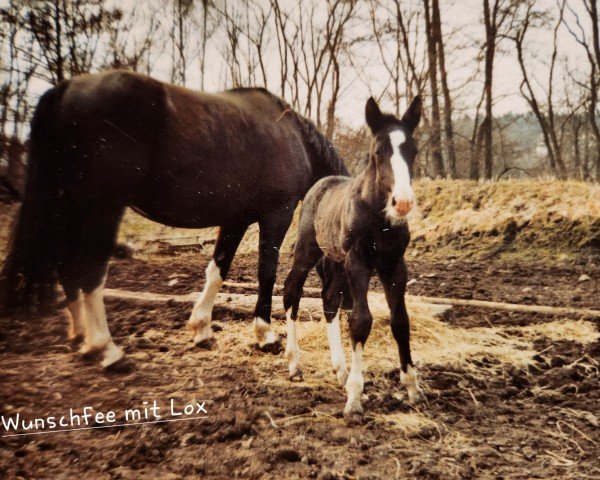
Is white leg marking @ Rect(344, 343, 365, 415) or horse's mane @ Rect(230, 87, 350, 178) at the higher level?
horse's mane @ Rect(230, 87, 350, 178)

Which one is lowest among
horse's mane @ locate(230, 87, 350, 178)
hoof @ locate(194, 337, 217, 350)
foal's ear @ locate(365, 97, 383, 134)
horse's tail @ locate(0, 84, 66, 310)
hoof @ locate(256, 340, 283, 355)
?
hoof @ locate(256, 340, 283, 355)

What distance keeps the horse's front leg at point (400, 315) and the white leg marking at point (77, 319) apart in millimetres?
1881

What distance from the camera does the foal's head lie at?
214 centimetres

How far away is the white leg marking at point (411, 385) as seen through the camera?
272 centimetres

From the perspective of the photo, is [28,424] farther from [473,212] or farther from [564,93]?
[564,93]

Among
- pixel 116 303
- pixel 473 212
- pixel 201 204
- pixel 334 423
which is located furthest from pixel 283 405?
pixel 473 212

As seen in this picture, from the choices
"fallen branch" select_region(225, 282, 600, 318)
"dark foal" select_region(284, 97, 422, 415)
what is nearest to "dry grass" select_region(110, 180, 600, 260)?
"fallen branch" select_region(225, 282, 600, 318)

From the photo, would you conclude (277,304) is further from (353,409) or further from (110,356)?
(110,356)

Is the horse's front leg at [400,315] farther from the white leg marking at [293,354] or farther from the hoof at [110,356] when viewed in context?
the hoof at [110,356]

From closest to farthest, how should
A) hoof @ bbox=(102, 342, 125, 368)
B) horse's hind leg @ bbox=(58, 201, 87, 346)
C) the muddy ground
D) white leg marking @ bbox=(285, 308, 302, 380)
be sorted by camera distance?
the muddy ground < horse's hind leg @ bbox=(58, 201, 87, 346) < hoof @ bbox=(102, 342, 125, 368) < white leg marking @ bbox=(285, 308, 302, 380)

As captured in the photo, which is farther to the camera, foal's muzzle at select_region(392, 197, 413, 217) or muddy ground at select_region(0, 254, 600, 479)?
foal's muzzle at select_region(392, 197, 413, 217)

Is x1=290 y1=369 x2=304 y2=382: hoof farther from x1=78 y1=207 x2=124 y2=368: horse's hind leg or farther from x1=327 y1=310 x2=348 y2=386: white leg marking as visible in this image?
x1=78 y1=207 x2=124 y2=368: horse's hind leg

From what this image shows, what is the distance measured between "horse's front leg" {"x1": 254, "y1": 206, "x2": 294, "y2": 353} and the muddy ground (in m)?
0.15

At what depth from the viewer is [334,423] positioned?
2.42 meters
